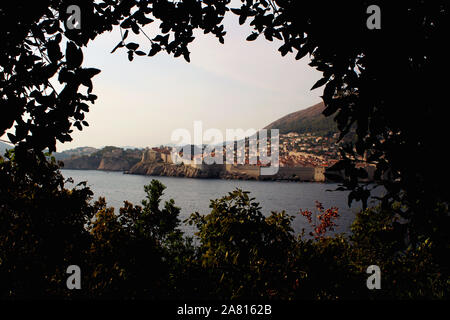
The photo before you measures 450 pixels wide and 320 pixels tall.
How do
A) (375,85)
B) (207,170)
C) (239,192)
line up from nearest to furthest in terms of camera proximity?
1. (375,85)
2. (239,192)
3. (207,170)

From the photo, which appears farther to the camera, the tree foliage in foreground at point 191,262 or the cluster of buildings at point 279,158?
the cluster of buildings at point 279,158

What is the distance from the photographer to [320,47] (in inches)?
88.2

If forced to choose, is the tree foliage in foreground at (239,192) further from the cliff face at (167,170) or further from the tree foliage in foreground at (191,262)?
the cliff face at (167,170)

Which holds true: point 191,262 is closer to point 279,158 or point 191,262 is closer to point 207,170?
point 207,170

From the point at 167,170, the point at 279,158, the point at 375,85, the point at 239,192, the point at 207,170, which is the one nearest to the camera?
the point at 375,85

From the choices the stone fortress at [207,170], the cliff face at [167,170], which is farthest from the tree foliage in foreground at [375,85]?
the cliff face at [167,170]

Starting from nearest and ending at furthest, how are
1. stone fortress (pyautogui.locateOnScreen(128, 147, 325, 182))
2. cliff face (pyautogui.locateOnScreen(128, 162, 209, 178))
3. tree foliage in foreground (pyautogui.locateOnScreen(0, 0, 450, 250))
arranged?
tree foliage in foreground (pyautogui.locateOnScreen(0, 0, 450, 250)), stone fortress (pyautogui.locateOnScreen(128, 147, 325, 182)), cliff face (pyautogui.locateOnScreen(128, 162, 209, 178))

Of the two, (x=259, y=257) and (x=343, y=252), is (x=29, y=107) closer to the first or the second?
(x=259, y=257)

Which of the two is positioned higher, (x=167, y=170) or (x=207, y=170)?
(x=207, y=170)

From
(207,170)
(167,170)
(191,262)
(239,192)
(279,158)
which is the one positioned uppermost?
(279,158)

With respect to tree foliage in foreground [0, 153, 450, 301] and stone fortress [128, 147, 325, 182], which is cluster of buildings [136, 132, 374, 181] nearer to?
stone fortress [128, 147, 325, 182]

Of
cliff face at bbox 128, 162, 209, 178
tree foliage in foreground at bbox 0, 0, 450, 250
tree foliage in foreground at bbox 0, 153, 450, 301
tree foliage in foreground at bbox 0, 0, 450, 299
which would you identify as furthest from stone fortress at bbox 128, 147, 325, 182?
tree foliage in foreground at bbox 0, 0, 450, 250

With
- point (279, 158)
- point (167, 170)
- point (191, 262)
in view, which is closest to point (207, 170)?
point (167, 170)
